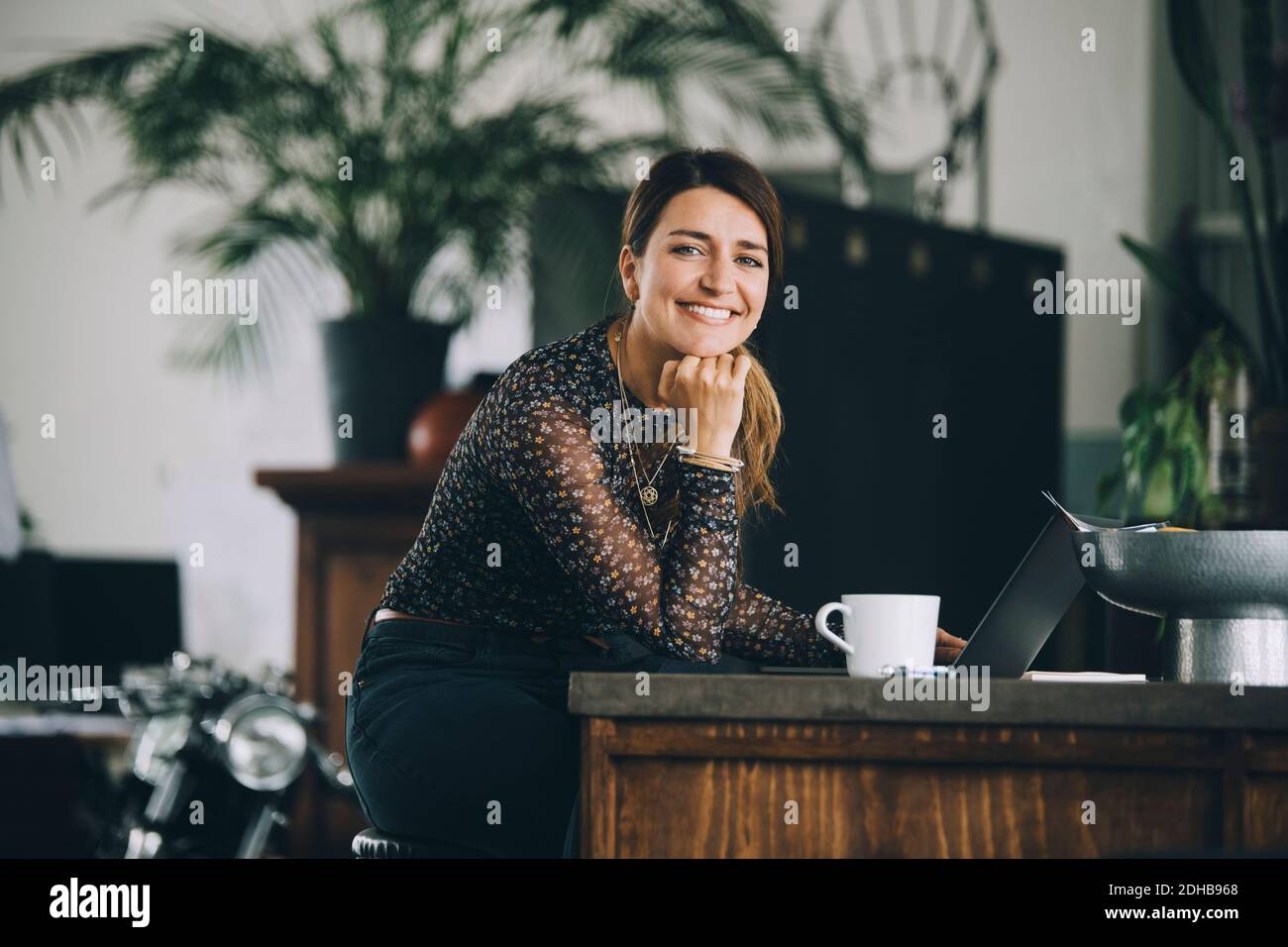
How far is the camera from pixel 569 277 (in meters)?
3.79

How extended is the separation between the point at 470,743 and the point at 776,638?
36 centimetres

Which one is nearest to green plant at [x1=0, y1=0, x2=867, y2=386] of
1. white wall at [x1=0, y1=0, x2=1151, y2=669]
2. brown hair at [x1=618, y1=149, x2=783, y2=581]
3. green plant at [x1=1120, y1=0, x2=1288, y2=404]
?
white wall at [x1=0, y1=0, x2=1151, y2=669]

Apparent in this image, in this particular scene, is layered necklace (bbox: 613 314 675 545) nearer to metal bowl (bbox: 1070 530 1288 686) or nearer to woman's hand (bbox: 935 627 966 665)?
woman's hand (bbox: 935 627 966 665)

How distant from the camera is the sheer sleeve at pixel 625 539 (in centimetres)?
131

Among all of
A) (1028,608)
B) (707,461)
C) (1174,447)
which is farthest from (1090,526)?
(1174,447)

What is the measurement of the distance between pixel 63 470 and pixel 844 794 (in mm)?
4744

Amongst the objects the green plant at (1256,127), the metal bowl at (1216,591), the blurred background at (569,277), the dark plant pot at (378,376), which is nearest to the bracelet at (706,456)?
the metal bowl at (1216,591)

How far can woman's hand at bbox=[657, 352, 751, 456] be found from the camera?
53.7 inches

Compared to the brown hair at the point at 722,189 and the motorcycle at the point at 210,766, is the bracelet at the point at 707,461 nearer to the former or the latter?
the brown hair at the point at 722,189

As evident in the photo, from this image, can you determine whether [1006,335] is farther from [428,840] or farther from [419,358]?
[428,840]

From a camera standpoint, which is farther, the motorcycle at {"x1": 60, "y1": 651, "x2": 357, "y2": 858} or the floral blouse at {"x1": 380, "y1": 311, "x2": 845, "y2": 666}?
the motorcycle at {"x1": 60, "y1": 651, "x2": 357, "y2": 858}

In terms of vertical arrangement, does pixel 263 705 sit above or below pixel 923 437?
below

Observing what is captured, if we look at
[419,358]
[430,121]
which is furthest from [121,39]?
[419,358]

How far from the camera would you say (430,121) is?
384 cm
